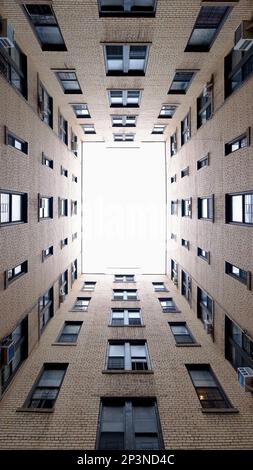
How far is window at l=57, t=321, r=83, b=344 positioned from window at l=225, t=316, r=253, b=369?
23.7ft

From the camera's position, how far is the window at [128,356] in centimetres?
1432

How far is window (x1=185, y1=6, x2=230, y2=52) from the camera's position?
12.5 metres

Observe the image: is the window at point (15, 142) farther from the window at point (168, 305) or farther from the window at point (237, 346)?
the window at point (168, 305)

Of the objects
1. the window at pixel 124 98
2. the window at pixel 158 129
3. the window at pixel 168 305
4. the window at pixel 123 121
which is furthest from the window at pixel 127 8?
the window at pixel 168 305

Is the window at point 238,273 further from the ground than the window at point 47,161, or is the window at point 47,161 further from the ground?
the window at point 47,161

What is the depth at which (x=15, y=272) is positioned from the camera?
531 inches

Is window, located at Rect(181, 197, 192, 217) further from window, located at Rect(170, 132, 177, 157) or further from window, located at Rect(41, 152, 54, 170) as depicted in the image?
window, located at Rect(41, 152, 54, 170)

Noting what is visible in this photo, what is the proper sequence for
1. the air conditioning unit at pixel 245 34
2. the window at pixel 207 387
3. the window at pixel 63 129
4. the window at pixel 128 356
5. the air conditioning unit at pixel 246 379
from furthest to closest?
the window at pixel 63 129 → the window at pixel 128 356 → the window at pixel 207 387 → the air conditioning unit at pixel 246 379 → the air conditioning unit at pixel 245 34

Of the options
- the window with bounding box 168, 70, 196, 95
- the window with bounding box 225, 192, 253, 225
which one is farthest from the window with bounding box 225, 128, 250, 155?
the window with bounding box 168, 70, 196, 95

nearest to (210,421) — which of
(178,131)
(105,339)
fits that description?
(105,339)

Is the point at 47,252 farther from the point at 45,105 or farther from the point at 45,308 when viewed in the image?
the point at 45,105

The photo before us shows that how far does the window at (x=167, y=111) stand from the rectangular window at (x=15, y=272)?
13.6 m

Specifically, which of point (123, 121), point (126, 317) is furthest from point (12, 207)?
point (123, 121)

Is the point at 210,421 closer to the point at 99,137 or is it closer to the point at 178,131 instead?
the point at 178,131
